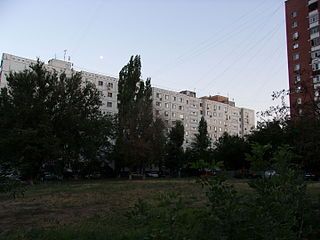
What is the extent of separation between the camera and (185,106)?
410ft

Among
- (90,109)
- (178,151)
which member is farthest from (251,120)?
(90,109)

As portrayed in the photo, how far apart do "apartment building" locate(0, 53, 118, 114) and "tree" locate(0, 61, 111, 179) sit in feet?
142

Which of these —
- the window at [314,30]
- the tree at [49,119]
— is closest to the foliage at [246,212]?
the tree at [49,119]

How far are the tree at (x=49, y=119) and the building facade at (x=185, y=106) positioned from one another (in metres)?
46.5

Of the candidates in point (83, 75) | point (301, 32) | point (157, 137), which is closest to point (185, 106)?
point (83, 75)

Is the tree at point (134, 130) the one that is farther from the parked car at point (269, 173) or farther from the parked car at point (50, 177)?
Result: the parked car at point (269, 173)

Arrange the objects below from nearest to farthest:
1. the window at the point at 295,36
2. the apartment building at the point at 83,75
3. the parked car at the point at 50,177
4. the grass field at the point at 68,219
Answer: the grass field at the point at 68,219, the parked car at the point at 50,177, the window at the point at 295,36, the apartment building at the point at 83,75

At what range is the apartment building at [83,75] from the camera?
86.6 metres

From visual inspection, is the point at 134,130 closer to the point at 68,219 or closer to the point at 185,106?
the point at 68,219

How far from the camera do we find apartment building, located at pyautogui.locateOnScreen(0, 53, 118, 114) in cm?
8656

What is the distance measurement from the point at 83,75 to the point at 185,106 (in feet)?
123

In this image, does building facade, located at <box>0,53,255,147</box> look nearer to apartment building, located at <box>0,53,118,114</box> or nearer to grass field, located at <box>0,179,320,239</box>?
apartment building, located at <box>0,53,118,114</box>

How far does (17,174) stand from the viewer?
10.3 meters

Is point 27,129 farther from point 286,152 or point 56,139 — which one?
point 286,152
